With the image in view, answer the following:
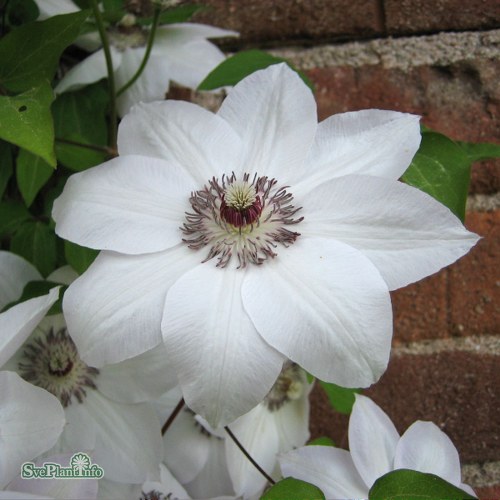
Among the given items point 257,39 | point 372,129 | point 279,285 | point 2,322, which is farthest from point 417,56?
point 2,322

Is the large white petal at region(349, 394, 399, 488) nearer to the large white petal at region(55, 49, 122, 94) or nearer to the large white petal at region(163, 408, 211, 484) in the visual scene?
the large white petal at region(163, 408, 211, 484)

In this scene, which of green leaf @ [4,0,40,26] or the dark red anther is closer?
the dark red anther

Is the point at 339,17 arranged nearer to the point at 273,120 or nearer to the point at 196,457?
the point at 273,120

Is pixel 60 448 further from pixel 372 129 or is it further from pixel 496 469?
pixel 496 469

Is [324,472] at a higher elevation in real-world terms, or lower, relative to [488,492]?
higher

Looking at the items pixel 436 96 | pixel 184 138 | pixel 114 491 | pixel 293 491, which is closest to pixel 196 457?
pixel 114 491

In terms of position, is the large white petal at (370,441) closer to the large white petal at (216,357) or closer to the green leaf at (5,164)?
the large white petal at (216,357)

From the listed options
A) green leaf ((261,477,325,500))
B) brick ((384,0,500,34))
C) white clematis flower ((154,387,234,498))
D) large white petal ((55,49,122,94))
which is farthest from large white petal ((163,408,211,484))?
brick ((384,0,500,34))
